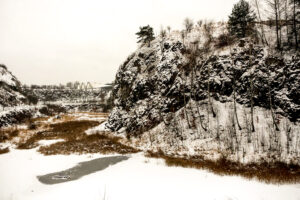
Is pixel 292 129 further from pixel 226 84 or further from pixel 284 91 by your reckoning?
pixel 226 84

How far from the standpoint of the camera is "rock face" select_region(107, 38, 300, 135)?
59.0ft

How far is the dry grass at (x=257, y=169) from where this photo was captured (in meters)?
9.58

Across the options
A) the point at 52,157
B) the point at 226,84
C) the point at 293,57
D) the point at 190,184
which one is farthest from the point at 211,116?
the point at 52,157

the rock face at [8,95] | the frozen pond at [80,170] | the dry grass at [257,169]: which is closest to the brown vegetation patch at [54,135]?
the frozen pond at [80,170]

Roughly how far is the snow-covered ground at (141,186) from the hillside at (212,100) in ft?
17.2

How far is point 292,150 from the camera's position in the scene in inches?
520

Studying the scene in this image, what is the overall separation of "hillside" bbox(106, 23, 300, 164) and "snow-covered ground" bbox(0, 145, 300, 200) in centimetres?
524

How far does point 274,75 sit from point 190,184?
1698cm

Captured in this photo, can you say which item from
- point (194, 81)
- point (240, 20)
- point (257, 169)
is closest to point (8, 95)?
point (194, 81)

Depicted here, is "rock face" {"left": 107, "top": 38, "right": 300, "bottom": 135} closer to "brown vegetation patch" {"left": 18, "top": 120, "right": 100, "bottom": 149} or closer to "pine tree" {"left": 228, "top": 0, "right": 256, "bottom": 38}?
"pine tree" {"left": 228, "top": 0, "right": 256, "bottom": 38}

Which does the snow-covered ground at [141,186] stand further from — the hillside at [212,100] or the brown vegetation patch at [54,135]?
the brown vegetation patch at [54,135]

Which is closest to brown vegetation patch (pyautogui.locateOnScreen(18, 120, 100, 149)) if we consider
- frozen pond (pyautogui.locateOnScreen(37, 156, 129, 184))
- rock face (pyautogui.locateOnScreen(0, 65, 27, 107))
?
frozen pond (pyautogui.locateOnScreen(37, 156, 129, 184))

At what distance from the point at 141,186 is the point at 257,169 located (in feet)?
28.5

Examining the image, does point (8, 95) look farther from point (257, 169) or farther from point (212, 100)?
point (257, 169)
